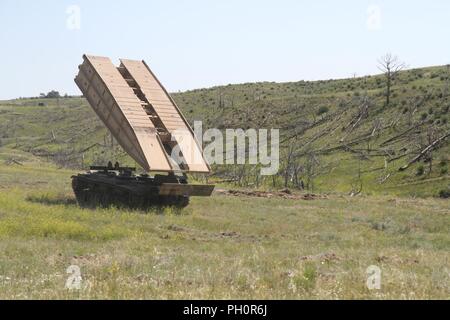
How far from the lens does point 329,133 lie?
152 ft

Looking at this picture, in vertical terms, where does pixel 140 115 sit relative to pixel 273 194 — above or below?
above

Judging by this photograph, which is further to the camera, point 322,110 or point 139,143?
point 322,110

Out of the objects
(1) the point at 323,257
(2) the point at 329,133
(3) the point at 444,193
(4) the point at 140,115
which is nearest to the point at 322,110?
(2) the point at 329,133

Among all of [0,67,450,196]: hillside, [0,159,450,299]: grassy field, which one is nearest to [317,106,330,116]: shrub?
[0,67,450,196]: hillside

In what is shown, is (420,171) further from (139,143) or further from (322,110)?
(322,110)

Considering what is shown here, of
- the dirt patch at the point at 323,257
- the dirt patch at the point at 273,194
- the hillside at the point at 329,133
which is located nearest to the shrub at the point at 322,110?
the hillside at the point at 329,133

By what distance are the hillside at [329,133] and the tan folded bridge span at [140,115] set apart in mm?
11700

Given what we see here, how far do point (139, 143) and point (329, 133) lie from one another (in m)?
31.4

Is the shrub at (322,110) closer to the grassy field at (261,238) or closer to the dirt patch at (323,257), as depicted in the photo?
the grassy field at (261,238)

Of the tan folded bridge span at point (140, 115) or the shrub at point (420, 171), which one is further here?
the shrub at point (420, 171)

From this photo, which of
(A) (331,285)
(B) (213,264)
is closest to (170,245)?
(B) (213,264)

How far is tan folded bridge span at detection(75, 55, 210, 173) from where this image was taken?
677 inches

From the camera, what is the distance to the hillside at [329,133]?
107 ft
